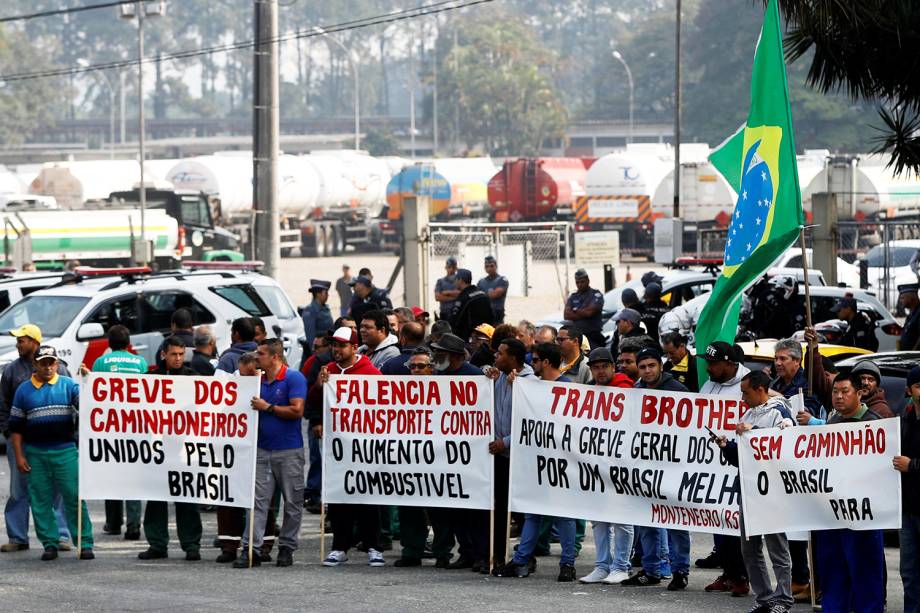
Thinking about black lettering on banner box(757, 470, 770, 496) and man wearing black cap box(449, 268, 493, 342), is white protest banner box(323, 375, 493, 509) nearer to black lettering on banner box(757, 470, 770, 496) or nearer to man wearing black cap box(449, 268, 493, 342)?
black lettering on banner box(757, 470, 770, 496)

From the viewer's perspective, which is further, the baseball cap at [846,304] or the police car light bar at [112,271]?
the police car light bar at [112,271]

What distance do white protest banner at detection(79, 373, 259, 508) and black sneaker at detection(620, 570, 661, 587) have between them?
2.83 m

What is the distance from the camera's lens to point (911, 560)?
8.80 m

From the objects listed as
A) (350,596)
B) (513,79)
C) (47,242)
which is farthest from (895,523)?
(513,79)

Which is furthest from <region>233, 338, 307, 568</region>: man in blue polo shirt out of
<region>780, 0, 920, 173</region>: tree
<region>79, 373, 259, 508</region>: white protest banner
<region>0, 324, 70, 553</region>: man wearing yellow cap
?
<region>780, 0, 920, 173</region>: tree

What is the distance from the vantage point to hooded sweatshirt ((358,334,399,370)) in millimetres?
12477

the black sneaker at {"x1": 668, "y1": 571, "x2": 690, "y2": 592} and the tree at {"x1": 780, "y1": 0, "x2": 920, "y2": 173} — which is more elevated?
the tree at {"x1": 780, "y1": 0, "x2": 920, "y2": 173}

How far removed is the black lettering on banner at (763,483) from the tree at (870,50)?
14.3 ft

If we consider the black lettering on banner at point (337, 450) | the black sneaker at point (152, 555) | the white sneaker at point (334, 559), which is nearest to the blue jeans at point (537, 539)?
the white sneaker at point (334, 559)

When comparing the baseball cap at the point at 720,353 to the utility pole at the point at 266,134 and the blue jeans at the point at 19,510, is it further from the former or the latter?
the utility pole at the point at 266,134

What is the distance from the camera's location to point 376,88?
185875 mm

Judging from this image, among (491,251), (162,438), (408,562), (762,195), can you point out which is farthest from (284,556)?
(491,251)

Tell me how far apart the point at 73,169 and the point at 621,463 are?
43.3 meters

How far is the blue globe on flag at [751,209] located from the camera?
10.6 m
